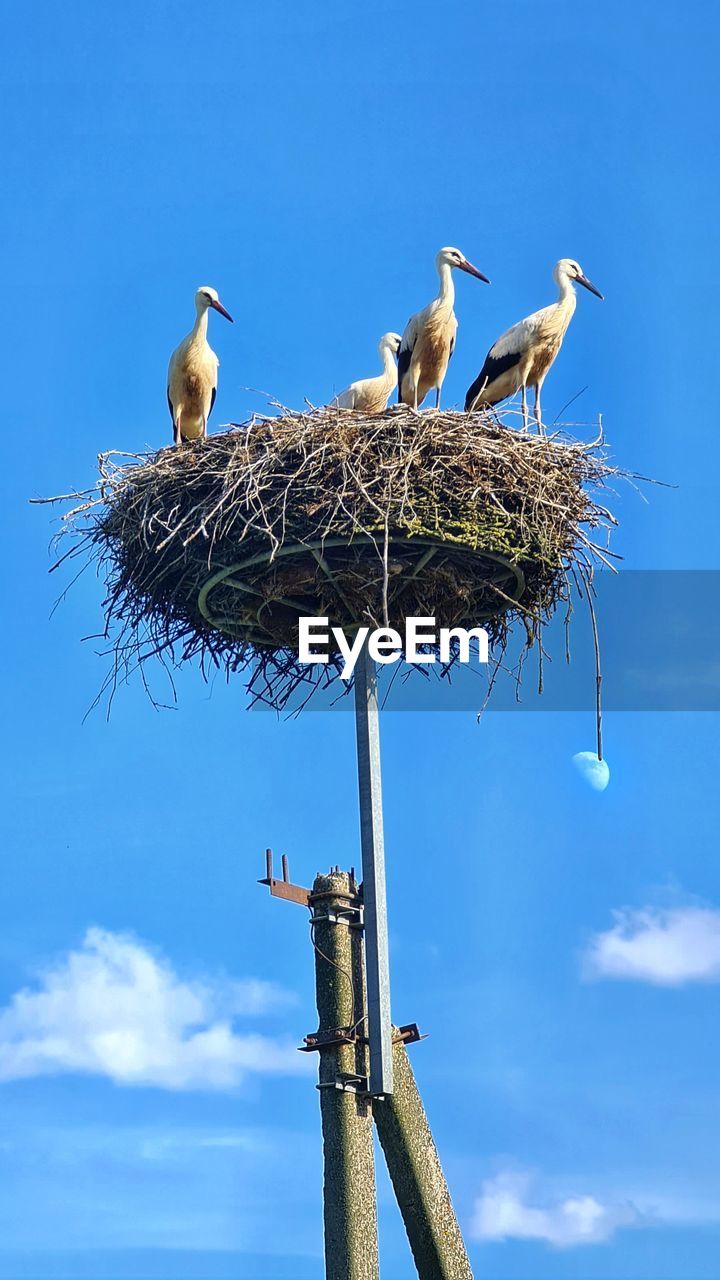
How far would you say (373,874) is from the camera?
26.8ft

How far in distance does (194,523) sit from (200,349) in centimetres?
307

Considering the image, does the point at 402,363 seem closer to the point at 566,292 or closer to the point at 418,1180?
the point at 566,292

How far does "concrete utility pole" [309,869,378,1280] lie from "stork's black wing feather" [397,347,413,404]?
3.58 metres

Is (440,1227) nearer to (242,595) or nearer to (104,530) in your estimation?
(242,595)

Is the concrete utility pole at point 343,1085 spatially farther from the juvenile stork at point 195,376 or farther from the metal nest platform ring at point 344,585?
the juvenile stork at point 195,376

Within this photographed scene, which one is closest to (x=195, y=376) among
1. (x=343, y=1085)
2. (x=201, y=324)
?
(x=201, y=324)

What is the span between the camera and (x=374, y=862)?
8.19m

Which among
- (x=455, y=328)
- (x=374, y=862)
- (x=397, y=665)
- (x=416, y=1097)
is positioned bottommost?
(x=416, y=1097)

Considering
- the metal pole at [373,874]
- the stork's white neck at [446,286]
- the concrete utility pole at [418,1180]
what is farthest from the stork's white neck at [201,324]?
the concrete utility pole at [418,1180]

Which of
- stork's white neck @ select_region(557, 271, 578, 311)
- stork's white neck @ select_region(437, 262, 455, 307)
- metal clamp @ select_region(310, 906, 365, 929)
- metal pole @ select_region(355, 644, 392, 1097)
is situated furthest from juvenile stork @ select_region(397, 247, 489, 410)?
metal clamp @ select_region(310, 906, 365, 929)

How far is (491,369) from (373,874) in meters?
3.98

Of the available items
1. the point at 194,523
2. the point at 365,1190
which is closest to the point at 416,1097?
the point at 365,1190

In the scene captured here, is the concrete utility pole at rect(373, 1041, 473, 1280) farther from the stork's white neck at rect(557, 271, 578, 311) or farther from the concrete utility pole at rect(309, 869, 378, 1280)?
the stork's white neck at rect(557, 271, 578, 311)

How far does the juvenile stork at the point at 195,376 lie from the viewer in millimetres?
11164
